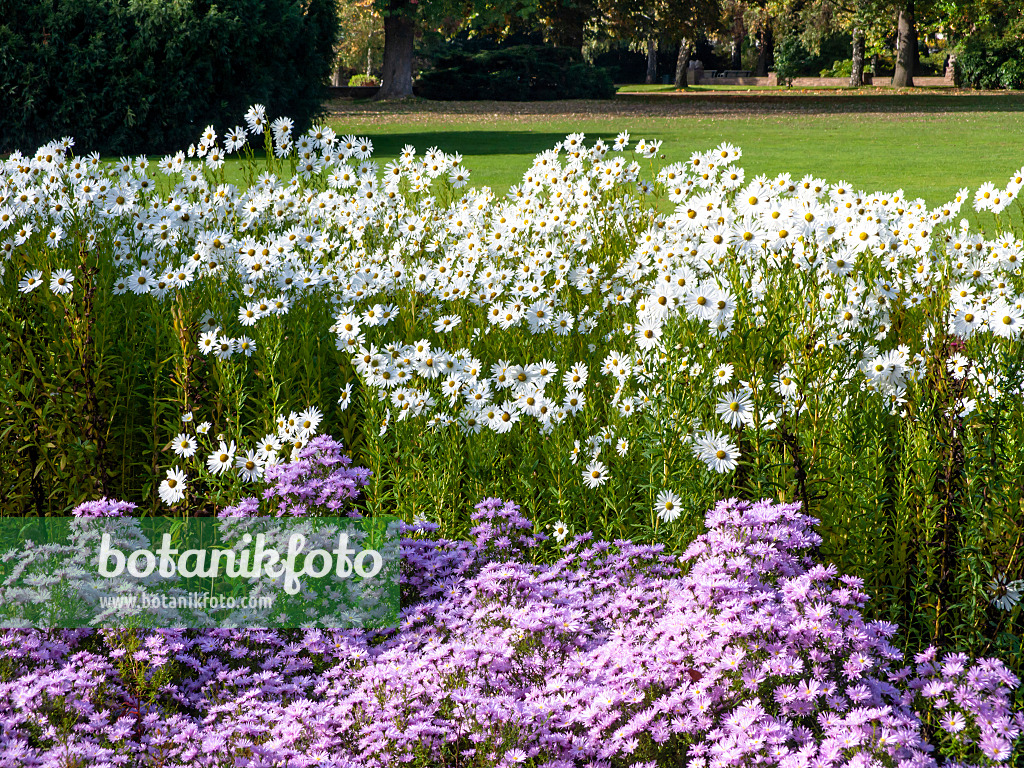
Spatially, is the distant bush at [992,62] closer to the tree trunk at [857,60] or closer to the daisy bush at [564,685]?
the tree trunk at [857,60]

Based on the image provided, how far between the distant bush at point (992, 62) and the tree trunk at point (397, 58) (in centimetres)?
2718

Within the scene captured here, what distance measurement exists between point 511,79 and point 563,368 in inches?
1626

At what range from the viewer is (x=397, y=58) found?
137 ft

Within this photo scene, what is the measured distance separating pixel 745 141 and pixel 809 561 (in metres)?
21.5

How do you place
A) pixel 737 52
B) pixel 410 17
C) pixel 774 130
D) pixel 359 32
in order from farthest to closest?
pixel 737 52, pixel 359 32, pixel 410 17, pixel 774 130

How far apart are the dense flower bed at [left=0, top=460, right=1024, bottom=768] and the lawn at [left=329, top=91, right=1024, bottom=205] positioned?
10.5 m

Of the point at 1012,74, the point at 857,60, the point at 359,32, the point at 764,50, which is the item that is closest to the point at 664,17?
the point at 857,60

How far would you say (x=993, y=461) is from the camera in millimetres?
3299

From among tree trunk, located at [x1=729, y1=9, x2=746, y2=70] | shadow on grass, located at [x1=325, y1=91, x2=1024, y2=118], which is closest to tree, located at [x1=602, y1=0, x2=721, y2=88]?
shadow on grass, located at [x1=325, y1=91, x2=1024, y2=118]

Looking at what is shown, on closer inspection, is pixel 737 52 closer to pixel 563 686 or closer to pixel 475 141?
pixel 475 141

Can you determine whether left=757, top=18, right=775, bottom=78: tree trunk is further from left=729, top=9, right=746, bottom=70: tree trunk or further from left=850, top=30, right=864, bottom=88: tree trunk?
left=850, top=30, right=864, bottom=88: tree trunk

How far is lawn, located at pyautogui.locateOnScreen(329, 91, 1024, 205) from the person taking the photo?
17.0 meters

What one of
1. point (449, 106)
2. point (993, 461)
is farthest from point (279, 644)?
point (449, 106)

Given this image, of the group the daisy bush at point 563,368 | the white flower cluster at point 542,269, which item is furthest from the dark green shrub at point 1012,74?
the daisy bush at point 563,368
